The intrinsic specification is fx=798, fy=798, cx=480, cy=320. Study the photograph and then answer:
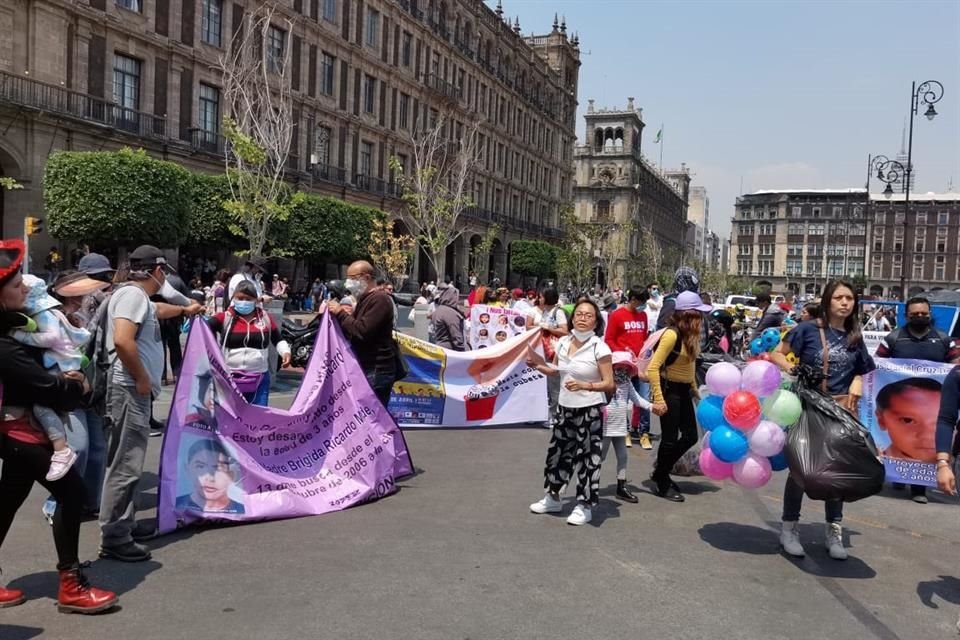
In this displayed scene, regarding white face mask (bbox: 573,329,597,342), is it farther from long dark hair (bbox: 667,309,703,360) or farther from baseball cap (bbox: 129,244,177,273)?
baseball cap (bbox: 129,244,177,273)

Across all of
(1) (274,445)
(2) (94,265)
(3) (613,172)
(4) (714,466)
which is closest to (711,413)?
(4) (714,466)

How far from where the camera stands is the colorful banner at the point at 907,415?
7125 millimetres

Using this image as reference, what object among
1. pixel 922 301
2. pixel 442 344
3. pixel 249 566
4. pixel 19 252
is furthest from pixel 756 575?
pixel 442 344

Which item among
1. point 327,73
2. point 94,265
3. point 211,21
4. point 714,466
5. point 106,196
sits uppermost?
point 327,73

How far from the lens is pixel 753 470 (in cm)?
512

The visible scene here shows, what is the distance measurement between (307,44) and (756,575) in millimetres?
36628

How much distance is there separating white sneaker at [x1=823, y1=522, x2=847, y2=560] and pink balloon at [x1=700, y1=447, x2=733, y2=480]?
0.77 m

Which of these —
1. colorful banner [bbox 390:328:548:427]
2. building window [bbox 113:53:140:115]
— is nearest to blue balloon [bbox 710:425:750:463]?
colorful banner [bbox 390:328:548:427]

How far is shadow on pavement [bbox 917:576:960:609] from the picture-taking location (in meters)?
4.67

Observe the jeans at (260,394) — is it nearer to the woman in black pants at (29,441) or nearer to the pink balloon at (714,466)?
the woman in black pants at (29,441)

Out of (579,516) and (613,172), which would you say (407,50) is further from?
(613,172)

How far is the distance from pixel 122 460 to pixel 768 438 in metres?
3.95

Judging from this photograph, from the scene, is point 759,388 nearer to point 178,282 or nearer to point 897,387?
point 897,387

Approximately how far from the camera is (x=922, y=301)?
24.7 feet
